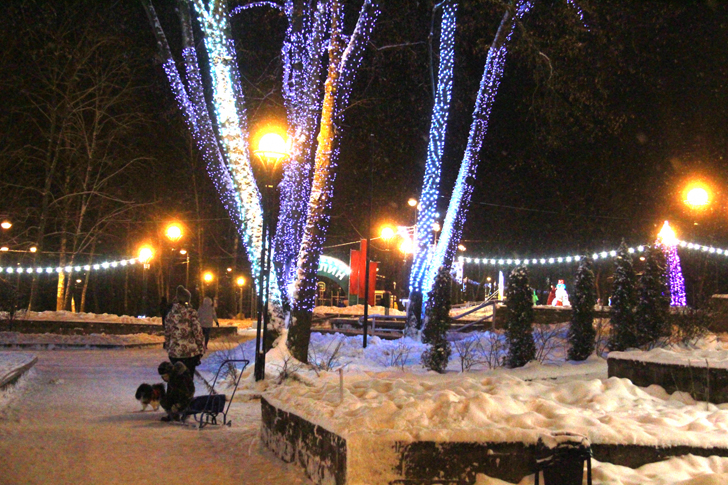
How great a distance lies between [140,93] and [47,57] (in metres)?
4.69

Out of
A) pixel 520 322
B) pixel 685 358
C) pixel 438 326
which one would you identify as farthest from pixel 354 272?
pixel 685 358

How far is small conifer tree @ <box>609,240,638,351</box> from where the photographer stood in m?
13.5

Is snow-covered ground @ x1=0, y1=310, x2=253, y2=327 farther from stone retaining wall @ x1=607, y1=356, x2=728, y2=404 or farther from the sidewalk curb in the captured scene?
stone retaining wall @ x1=607, y1=356, x2=728, y2=404

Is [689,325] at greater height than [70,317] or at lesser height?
greater

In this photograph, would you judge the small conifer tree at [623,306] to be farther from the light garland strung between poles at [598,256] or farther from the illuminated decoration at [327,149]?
the illuminated decoration at [327,149]

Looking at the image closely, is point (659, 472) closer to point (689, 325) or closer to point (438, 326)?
point (438, 326)

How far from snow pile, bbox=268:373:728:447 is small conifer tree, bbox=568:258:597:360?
5777mm

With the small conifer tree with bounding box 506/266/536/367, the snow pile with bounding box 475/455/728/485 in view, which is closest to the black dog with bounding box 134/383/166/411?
the snow pile with bounding box 475/455/728/485

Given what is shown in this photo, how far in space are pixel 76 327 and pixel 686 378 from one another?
23.0 metres

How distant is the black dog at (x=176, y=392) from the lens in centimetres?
935

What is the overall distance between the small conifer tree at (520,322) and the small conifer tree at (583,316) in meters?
1.19

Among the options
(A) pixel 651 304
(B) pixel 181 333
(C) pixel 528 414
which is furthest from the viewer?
(A) pixel 651 304

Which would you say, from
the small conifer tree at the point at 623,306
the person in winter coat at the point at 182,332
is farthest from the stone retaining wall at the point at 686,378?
the person in winter coat at the point at 182,332

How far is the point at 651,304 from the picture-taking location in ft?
44.2
